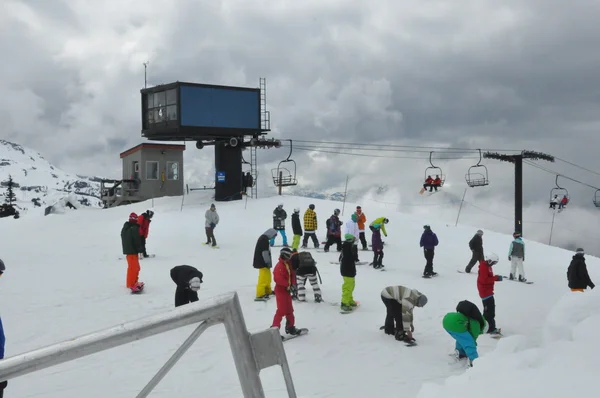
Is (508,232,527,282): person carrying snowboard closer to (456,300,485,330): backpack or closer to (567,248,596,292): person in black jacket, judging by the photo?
(567,248,596,292): person in black jacket

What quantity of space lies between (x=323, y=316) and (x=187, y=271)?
333 centimetres

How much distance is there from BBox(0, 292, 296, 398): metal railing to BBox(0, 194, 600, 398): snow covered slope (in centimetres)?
254

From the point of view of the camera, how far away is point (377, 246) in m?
15.6

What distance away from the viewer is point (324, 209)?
28.0 metres

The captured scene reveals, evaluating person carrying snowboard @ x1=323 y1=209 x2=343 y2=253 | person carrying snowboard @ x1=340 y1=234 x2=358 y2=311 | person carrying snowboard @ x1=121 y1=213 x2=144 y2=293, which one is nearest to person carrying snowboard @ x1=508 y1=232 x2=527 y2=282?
person carrying snowboard @ x1=323 y1=209 x2=343 y2=253

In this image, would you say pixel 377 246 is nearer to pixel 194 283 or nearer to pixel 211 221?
pixel 211 221

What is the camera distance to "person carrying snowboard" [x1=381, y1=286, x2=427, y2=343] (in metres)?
8.84

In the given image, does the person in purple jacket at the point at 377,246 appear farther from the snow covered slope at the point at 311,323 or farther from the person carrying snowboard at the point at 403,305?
the person carrying snowboard at the point at 403,305

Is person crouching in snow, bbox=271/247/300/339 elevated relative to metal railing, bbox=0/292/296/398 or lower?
lower

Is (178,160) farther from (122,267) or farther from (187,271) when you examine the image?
(187,271)

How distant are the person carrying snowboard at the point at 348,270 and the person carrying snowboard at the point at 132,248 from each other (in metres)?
5.19

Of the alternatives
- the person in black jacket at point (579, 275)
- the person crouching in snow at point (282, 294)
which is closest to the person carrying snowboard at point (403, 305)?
the person crouching in snow at point (282, 294)

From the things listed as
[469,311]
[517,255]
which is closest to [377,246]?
[517,255]

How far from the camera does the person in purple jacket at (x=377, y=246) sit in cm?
1564
